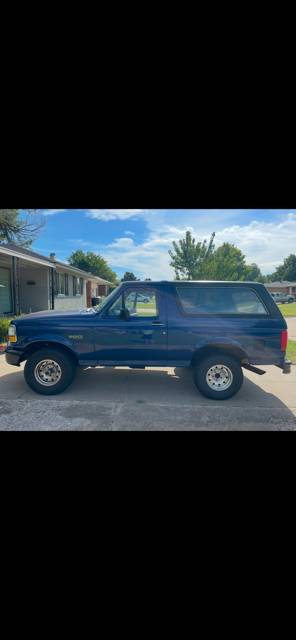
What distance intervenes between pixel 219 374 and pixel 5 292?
1251 cm

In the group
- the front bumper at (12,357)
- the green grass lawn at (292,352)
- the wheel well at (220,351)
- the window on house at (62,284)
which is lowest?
the green grass lawn at (292,352)

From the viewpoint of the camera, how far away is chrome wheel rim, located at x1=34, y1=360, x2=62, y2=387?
4398mm

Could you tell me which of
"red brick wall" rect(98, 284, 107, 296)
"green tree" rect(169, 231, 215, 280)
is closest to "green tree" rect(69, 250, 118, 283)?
"red brick wall" rect(98, 284, 107, 296)

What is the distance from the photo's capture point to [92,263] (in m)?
56.5

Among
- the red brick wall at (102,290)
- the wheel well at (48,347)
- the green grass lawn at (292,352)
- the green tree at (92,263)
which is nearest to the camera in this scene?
the wheel well at (48,347)

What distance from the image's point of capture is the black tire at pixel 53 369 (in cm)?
434

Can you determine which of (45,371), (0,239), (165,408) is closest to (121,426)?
(165,408)

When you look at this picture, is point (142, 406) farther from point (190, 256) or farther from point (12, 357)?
point (190, 256)

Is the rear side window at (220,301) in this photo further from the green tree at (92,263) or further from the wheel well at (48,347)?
the green tree at (92,263)

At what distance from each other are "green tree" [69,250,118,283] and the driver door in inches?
2021

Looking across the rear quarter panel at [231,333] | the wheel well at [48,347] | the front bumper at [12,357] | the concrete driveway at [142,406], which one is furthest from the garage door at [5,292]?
the rear quarter panel at [231,333]
